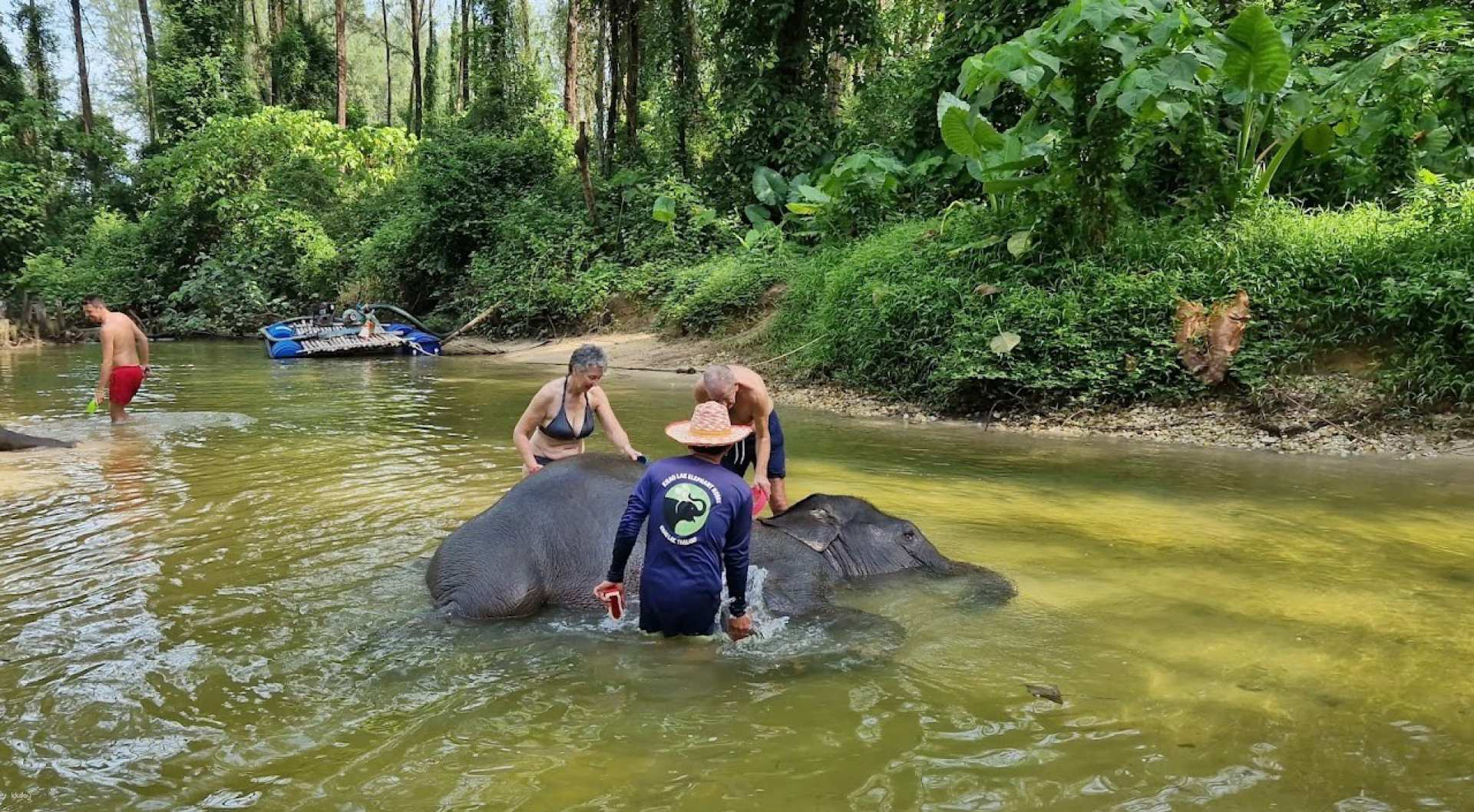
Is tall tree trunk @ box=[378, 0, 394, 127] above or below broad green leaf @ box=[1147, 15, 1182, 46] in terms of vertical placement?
above

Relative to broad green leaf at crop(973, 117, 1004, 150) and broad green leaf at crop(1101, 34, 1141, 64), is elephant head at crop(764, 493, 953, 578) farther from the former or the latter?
broad green leaf at crop(973, 117, 1004, 150)

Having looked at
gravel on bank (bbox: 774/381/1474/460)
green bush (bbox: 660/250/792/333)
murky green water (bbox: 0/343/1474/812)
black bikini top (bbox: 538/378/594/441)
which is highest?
green bush (bbox: 660/250/792/333)

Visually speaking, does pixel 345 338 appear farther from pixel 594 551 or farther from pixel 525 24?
pixel 525 24

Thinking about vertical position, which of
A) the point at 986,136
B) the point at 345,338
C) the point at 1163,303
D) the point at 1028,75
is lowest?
the point at 345,338

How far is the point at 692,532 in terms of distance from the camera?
384 cm

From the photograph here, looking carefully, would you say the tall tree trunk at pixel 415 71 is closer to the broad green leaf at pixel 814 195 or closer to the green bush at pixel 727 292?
the green bush at pixel 727 292

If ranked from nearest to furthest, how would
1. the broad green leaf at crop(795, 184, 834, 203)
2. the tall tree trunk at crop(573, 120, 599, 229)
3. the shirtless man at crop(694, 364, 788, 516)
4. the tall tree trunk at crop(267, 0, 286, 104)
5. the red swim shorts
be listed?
the shirtless man at crop(694, 364, 788, 516)
the red swim shorts
the broad green leaf at crop(795, 184, 834, 203)
the tall tree trunk at crop(573, 120, 599, 229)
the tall tree trunk at crop(267, 0, 286, 104)

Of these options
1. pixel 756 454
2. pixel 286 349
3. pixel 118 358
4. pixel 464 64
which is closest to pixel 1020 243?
pixel 756 454

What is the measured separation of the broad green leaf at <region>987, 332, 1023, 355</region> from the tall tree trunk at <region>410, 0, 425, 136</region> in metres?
29.9

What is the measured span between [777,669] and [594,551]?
124 cm

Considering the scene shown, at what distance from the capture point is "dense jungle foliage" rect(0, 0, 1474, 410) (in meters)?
9.62

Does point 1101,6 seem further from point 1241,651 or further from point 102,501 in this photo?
point 102,501

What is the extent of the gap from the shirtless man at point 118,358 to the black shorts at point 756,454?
7.22 metres

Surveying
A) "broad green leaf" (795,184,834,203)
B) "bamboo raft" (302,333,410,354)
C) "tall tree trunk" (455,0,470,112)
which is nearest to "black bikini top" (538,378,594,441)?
"broad green leaf" (795,184,834,203)
